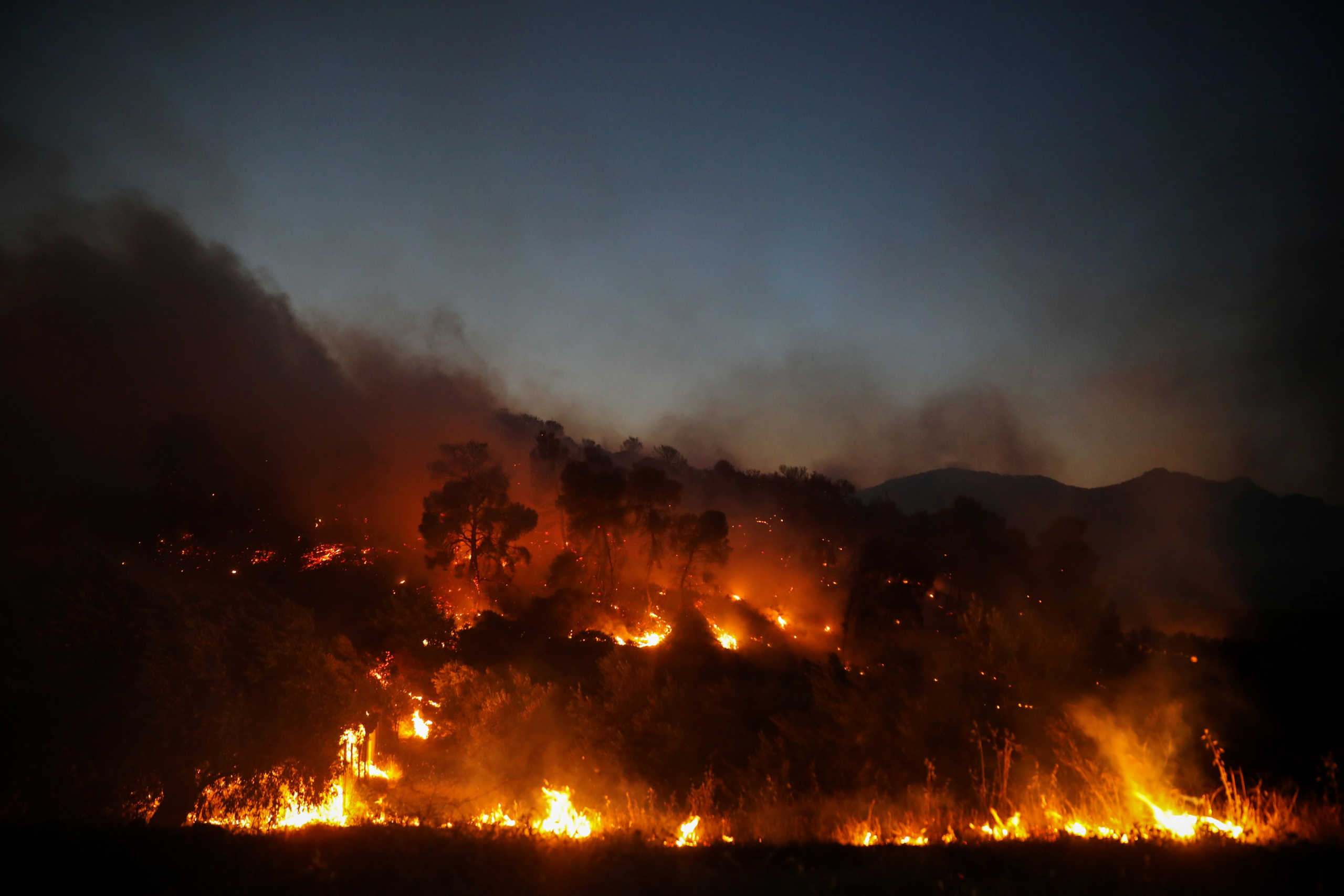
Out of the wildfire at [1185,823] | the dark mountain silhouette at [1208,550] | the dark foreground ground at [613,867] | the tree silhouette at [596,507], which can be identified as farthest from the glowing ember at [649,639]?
the dark foreground ground at [613,867]

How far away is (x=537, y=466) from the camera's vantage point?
50.6m

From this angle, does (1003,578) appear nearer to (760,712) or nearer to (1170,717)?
(760,712)

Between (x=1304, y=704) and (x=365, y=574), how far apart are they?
40.0 meters

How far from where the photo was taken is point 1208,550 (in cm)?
6506

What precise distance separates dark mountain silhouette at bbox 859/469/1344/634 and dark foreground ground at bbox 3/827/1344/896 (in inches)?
924

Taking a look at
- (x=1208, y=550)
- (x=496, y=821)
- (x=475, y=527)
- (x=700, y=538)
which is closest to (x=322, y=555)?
(x=475, y=527)

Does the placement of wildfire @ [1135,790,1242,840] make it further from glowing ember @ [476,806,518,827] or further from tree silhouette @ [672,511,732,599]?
tree silhouette @ [672,511,732,599]

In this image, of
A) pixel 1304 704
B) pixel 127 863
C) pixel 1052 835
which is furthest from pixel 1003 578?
pixel 127 863

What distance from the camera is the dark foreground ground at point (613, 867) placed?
208 inches

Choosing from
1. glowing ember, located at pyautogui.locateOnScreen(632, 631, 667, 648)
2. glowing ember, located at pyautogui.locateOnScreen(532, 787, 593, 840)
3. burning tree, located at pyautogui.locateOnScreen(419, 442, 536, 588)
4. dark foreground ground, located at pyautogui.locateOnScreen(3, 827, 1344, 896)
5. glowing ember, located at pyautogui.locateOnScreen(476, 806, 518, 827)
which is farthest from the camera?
burning tree, located at pyautogui.locateOnScreen(419, 442, 536, 588)

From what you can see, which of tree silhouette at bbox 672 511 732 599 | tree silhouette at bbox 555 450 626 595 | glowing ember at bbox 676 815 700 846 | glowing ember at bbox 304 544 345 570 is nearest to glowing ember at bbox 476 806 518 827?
glowing ember at bbox 676 815 700 846

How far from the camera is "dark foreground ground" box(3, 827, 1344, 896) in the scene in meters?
5.29

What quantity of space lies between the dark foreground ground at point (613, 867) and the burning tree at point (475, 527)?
35739mm

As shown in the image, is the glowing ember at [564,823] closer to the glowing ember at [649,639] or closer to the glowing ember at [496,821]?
the glowing ember at [496,821]
